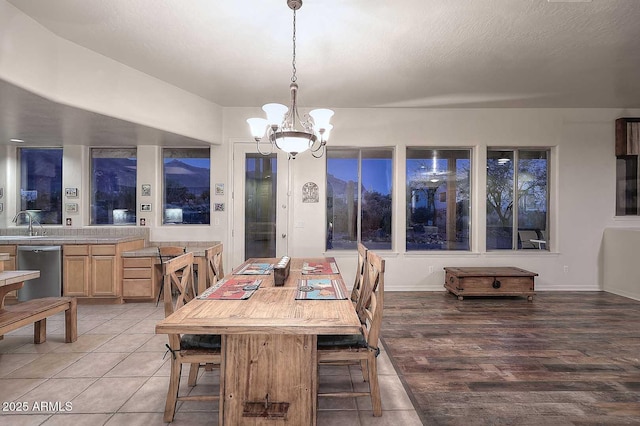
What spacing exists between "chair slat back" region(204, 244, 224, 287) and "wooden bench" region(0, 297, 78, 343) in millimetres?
1473

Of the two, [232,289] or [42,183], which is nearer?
[232,289]

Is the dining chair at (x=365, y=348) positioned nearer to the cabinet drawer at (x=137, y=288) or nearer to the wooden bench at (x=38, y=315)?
the wooden bench at (x=38, y=315)

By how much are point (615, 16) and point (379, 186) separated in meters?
3.22

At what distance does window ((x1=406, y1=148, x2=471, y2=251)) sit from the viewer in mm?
5258

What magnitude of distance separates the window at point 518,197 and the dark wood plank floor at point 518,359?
3.71 ft

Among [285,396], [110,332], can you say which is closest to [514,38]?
[285,396]

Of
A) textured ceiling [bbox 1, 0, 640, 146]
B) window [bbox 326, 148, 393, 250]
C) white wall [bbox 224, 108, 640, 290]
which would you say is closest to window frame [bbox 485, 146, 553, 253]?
white wall [bbox 224, 108, 640, 290]

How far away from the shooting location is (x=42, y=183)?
5.03m

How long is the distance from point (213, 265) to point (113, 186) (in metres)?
3.41

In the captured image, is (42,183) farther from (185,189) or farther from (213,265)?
(213,265)

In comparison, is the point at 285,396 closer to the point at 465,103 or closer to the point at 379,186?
the point at 379,186

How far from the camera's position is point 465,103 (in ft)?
15.8

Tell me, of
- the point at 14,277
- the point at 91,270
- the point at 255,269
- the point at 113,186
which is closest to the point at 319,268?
the point at 255,269

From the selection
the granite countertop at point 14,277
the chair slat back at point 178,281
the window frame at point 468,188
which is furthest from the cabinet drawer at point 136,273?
the window frame at point 468,188
